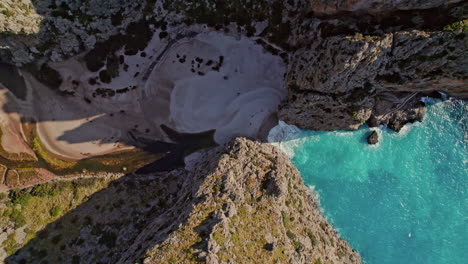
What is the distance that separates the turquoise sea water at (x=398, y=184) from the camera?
3350cm

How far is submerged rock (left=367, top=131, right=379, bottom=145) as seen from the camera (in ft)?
112

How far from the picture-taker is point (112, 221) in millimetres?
31234

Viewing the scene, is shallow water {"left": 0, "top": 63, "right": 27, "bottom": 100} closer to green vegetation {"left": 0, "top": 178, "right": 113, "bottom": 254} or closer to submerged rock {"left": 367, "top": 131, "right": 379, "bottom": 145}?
green vegetation {"left": 0, "top": 178, "right": 113, "bottom": 254}

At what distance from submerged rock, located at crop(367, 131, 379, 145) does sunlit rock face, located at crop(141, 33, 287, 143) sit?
42.1 feet

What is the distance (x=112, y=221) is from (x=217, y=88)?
69.6ft

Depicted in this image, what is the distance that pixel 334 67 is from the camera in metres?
25.6

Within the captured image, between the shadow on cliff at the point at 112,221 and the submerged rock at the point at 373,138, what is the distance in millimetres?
20346

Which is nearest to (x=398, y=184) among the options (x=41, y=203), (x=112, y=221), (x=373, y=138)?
(x=373, y=138)

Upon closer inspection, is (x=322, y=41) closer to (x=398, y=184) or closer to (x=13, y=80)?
(x=398, y=184)

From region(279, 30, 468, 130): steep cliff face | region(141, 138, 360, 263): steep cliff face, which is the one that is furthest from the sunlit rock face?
region(141, 138, 360, 263): steep cliff face

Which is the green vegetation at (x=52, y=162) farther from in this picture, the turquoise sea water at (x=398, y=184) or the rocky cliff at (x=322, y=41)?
the turquoise sea water at (x=398, y=184)

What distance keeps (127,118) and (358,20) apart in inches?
1162

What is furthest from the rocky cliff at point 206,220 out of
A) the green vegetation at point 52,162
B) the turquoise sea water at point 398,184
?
the turquoise sea water at point 398,184

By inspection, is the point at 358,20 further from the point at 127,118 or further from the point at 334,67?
the point at 127,118
